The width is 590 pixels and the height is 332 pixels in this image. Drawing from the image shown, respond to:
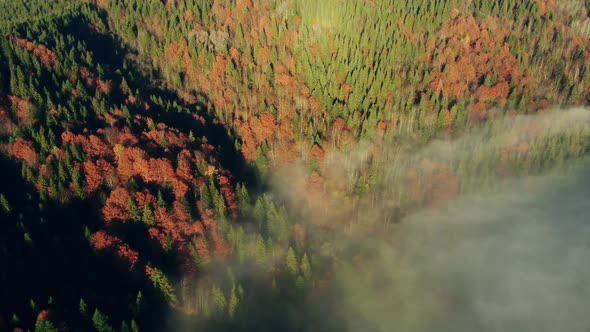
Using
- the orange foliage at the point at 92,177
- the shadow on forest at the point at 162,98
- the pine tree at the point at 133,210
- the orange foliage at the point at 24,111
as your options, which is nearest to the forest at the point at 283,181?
the orange foliage at the point at 92,177

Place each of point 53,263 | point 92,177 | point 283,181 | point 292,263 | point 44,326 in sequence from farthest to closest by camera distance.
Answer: point 283,181, point 92,177, point 292,263, point 53,263, point 44,326

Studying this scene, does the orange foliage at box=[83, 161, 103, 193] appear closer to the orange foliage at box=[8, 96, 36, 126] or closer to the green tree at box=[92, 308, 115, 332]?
the orange foliage at box=[8, 96, 36, 126]

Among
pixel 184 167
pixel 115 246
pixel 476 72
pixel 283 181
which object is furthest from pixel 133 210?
pixel 476 72

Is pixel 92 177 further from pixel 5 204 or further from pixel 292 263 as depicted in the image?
pixel 292 263

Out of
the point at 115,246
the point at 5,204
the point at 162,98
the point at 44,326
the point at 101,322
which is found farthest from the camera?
the point at 162,98

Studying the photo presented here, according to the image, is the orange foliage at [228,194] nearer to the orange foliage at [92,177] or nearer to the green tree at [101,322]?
the orange foliage at [92,177]

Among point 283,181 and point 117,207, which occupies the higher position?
point 283,181

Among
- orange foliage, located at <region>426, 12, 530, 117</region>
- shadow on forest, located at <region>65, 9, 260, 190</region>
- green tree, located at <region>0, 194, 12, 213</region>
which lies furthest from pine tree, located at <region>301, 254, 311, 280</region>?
orange foliage, located at <region>426, 12, 530, 117</region>

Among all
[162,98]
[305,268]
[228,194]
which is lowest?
[305,268]

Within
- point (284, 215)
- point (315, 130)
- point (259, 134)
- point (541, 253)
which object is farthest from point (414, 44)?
point (284, 215)
